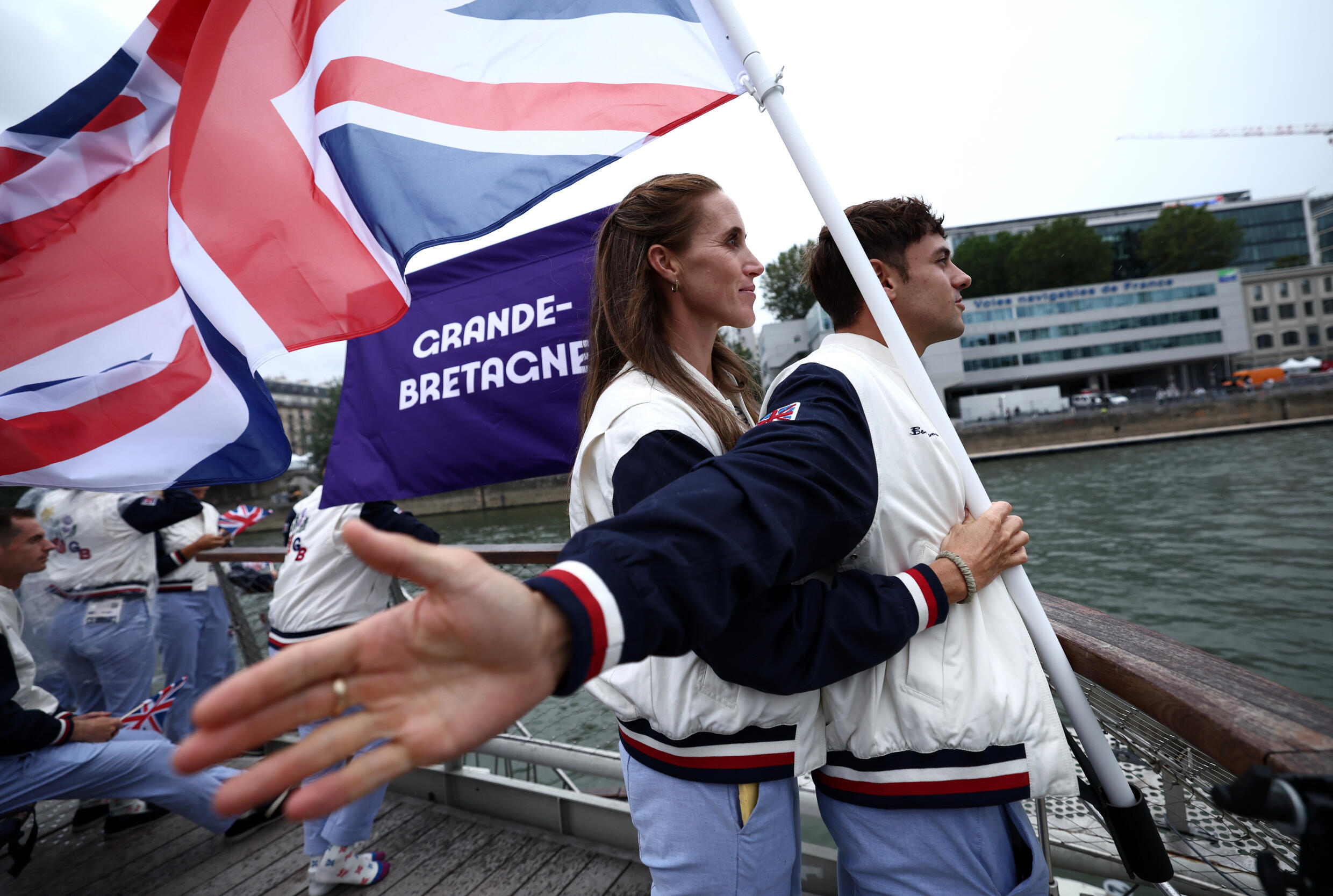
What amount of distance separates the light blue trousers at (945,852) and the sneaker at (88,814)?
4.00 metres

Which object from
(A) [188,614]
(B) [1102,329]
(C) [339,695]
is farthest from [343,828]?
(B) [1102,329]

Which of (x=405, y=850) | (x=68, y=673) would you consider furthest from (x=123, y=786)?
(x=68, y=673)

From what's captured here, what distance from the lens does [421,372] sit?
2959 mm

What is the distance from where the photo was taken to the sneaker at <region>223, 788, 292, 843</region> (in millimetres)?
3166

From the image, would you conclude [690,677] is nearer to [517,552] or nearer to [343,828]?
[517,552]

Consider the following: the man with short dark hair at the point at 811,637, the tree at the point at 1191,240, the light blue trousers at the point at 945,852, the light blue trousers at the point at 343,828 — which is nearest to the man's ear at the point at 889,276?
the man with short dark hair at the point at 811,637

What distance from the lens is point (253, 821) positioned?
3.20m

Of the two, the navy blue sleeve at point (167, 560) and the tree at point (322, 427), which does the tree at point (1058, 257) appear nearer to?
the tree at point (322, 427)

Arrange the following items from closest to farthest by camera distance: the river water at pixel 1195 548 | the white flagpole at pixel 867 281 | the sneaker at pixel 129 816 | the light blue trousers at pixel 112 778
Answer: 1. the white flagpole at pixel 867 281
2. the light blue trousers at pixel 112 778
3. the sneaker at pixel 129 816
4. the river water at pixel 1195 548

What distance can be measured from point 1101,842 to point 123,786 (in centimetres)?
367

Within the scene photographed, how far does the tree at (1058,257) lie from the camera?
56719mm

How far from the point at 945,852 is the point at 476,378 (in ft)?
7.62

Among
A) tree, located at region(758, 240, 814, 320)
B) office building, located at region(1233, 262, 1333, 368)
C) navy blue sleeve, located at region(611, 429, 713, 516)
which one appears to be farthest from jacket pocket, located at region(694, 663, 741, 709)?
office building, located at region(1233, 262, 1333, 368)

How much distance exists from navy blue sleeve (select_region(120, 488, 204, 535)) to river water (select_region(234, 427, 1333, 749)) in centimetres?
200
